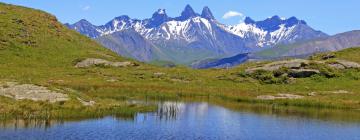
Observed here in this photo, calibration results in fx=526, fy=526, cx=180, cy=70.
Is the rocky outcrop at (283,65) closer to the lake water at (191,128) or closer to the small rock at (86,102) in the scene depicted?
the lake water at (191,128)

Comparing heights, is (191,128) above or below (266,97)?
below

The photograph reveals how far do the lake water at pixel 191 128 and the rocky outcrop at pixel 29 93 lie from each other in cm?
856

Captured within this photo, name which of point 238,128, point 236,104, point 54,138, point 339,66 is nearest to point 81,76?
point 236,104

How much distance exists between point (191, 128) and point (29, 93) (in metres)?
24.3

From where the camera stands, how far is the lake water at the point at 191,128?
60188 mm

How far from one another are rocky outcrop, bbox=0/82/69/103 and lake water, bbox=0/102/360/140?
28.1ft

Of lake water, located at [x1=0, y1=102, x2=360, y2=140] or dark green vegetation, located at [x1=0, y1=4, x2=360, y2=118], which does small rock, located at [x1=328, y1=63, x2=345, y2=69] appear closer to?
dark green vegetation, located at [x1=0, y1=4, x2=360, y2=118]

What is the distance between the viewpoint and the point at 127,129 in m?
65.9

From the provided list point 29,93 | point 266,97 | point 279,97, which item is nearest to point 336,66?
point 279,97

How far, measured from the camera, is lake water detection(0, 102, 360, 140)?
60.2 m

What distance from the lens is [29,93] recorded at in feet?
249

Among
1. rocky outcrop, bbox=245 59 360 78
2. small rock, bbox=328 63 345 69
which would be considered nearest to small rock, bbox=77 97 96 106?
rocky outcrop, bbox=245 59 360 78

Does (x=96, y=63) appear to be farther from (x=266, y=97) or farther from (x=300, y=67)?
(x=266, y=97)

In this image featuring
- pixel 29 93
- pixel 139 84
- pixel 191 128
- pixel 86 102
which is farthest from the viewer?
pixel 139 84
